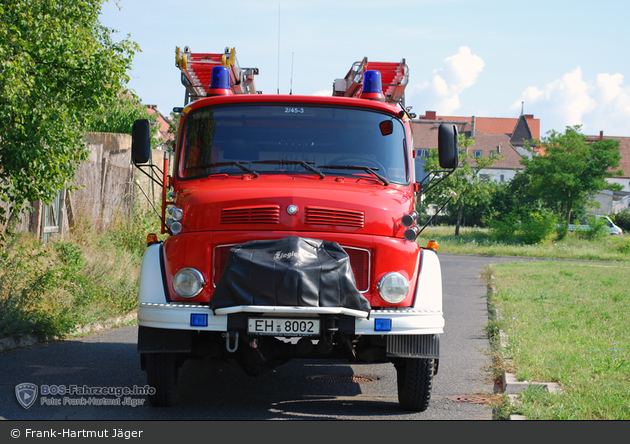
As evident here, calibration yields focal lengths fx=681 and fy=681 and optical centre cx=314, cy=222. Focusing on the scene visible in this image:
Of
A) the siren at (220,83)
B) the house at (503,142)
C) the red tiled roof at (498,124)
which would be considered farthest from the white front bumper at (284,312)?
the red tiled roof at (498,124)

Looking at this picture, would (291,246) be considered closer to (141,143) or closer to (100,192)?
(141,143)

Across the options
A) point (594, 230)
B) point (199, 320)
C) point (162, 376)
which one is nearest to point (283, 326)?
point (199, 320)

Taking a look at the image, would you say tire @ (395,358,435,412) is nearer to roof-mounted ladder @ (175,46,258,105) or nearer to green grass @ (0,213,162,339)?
roof-mounted ladder @ (175,46,258,105)

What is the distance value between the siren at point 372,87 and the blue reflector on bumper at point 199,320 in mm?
2784

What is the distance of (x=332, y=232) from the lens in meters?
5.17

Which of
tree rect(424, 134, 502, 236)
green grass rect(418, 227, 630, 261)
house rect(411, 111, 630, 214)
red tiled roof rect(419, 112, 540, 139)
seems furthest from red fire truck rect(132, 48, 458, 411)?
red tiled roof rect(419, 112, 540, 139)

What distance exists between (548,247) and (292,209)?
33366 millimetres

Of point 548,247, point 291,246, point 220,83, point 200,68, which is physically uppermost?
point 200,68

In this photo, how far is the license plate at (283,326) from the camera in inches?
186

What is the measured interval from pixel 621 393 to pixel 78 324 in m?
6.49

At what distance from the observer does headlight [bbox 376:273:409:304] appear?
5012 millimetres

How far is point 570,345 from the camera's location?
788cm

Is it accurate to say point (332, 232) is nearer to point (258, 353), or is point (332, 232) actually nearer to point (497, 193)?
point (258, 353)
